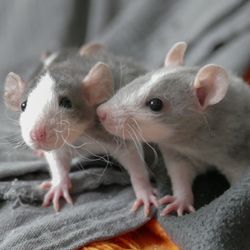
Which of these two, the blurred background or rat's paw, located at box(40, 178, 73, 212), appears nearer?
rat's paw, located at box(40, 178, 73, 212)

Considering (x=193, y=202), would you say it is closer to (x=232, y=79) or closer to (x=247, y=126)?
(x=247, y=126)

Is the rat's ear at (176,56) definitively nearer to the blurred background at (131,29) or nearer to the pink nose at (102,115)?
the pink nose at (102,115)

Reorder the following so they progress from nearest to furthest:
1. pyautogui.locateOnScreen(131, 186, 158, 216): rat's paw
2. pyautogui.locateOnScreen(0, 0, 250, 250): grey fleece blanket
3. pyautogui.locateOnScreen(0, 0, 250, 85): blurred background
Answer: pyautogui.locateOnScreen(0, 0, 250, 250): grey fleece blanket, pyautogui.locateOnScreen(131, 186, 158, 216): rat's paw, pyautogui.locateOnScreen(0, 0, 250, 85): blurred background

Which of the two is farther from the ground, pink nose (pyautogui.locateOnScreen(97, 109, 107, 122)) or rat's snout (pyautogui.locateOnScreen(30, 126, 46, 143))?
rat's snout (pyautogui.locateOnScreen(30, 126, 46, 143))

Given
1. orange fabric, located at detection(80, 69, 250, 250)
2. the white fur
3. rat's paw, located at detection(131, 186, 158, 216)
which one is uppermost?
the white fur

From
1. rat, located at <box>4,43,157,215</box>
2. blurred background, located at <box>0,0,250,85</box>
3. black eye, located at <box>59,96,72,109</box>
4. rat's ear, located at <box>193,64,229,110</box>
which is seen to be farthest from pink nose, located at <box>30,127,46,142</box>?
blurred background, located at <box>0,0,250,85</box>

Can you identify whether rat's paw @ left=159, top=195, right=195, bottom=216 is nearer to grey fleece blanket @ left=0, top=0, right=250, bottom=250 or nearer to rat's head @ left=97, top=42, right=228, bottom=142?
grey fleece blanket @ left=0, top=0, right=250, bottom=250
